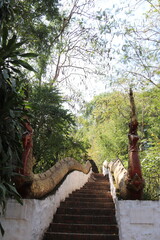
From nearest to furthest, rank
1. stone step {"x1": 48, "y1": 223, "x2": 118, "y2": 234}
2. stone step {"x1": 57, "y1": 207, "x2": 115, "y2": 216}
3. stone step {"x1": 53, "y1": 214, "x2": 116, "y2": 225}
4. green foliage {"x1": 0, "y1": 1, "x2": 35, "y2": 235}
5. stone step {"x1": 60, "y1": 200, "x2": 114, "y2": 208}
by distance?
1. green foliage {"x1": 0, "y1": 1, "x2": 35, "y2": 235}
2. stone step {"x1": 48, "y1": 223, "x2": 118, "y2": 234}
3. stone step {"x1": 53, "y1": 214, "x2": 116, "y2": 225}
4. stone step {"x1": 57, "y1": 207, "x2": 115, "y2": 216}
5. stone step {"x1": 60, "y1": 200, "x2": 114, "y2": 208}

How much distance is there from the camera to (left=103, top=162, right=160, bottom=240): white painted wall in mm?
4500

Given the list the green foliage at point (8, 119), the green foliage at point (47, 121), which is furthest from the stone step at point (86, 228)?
the green foliage at point (47, 121)

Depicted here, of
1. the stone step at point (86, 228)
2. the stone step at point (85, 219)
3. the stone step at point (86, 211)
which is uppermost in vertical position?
the stone step at point (86, 211)

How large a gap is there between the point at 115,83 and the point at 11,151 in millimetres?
11789

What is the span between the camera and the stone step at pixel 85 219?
5723mm

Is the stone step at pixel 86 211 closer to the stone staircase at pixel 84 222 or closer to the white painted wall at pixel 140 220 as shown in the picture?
the stone staircase at pixel 84 222

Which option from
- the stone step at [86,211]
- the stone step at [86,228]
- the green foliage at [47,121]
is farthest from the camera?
the green foliage at [47,121]

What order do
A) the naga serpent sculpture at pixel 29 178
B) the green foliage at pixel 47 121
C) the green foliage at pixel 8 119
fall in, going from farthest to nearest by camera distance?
the green foliage at pixel 47 121, the naga serpent sculpture at pixel 29 178, the green foliage at pixel 8 119

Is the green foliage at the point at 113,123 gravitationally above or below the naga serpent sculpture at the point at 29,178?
above

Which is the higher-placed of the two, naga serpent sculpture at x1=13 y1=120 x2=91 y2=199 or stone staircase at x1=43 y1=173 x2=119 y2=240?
naga serpent sculpture at x1=13 y1=120 x2=91 y2=199

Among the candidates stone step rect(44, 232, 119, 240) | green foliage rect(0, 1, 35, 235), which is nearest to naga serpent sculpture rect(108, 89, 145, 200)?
stone step rect(44, 232, 119, 240)

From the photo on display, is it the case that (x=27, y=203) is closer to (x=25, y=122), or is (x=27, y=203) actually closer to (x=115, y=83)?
(x=25, y=122)

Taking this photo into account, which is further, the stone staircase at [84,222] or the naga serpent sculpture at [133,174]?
the stone staircase at [84,222]

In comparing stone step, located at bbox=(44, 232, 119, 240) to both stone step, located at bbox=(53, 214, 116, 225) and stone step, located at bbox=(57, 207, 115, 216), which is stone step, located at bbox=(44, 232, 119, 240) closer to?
stone step, located at bbox=(53, 214, 116, 225)
